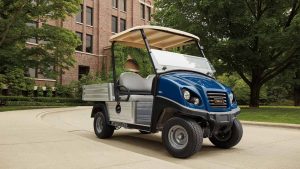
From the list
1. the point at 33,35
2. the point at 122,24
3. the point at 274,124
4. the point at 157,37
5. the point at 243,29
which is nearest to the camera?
the point at 157,37

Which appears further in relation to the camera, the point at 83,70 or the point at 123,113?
the point at 83,70

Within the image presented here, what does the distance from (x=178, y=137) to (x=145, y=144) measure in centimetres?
186

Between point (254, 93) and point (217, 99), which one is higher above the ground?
point (254, 93)

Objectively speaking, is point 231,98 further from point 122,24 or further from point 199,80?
point 122,24

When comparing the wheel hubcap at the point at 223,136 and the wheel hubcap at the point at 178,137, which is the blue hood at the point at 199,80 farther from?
the wheel hubcap at the point at 223,136

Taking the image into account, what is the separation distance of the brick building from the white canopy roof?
3070cm

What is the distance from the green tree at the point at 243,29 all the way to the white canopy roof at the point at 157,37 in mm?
11637

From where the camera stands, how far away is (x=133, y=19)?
5031 centimetres

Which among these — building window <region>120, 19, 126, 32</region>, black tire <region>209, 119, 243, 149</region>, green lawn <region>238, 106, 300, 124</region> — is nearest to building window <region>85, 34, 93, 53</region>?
building window <region>120, 19, 126, 32</region>

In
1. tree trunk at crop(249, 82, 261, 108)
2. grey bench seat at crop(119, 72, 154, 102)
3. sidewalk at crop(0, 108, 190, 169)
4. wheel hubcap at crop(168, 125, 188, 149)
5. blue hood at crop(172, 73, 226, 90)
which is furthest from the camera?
tree trunk at crop(249, 82, 261, 108)

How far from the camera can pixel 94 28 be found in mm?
44469

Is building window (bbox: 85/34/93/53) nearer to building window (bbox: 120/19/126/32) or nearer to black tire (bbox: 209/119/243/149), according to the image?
building window (bbox: 120/19/126/32)

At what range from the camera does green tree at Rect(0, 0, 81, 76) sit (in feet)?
75.1

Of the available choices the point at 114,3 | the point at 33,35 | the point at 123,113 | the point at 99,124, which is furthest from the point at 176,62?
the point at 114,3
